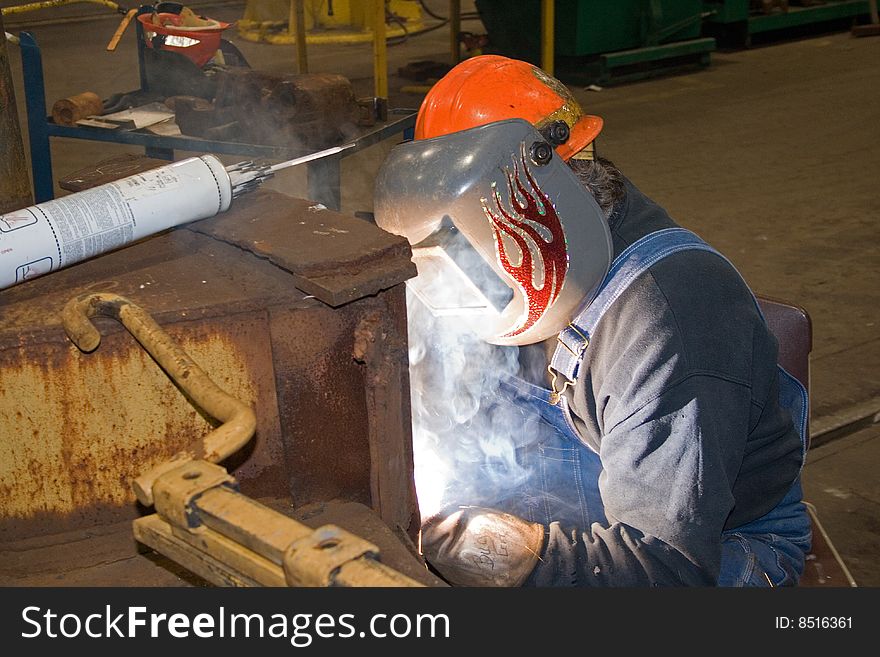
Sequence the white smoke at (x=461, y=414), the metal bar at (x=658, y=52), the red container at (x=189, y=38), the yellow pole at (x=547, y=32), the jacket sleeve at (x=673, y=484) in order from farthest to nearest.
Result: 1. the metal bar at (x=658, y=52)
2. the yellow pole at (x=547, y=32)
3. the red container at (x=189, y=38)
4. the white smoke at (x=461, y=414)
5. the jacket sleeve at (x=673, y=484)

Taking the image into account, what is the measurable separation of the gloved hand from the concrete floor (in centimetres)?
146

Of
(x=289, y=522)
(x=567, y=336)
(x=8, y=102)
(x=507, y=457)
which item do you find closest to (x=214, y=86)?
(x=8, y=102)

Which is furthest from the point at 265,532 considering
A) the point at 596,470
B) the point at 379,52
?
the point at 379,52

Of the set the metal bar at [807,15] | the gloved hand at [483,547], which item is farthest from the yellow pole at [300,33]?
the gloved hand at [483,547]

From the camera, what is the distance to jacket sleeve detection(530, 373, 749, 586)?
1.32 m

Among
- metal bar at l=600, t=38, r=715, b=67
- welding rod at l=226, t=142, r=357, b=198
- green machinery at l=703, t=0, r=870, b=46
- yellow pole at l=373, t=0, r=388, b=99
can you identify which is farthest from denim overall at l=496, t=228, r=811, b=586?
green machinery at l=703, t=0, r=870, b=46

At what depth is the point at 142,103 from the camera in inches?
156

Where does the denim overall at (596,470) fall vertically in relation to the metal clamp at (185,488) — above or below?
below

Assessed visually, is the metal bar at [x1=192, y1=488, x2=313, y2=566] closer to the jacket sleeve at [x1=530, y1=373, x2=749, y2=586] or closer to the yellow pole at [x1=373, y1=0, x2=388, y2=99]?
the jacket sleeve at [x1=530, y1=373, x2=749, y2=586]

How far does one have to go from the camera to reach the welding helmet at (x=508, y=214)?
4.59 feet

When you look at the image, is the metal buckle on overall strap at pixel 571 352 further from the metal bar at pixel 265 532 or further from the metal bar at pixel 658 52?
the metal bar at pixel 658 52

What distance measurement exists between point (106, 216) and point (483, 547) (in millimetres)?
684

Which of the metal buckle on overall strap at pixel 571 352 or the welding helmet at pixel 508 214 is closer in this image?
the welding helmet at pixel 508 214

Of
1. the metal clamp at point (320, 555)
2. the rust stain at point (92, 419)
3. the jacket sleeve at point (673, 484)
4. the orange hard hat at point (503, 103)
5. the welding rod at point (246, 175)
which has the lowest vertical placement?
A: the jacket sleeve at point (673, 484)
